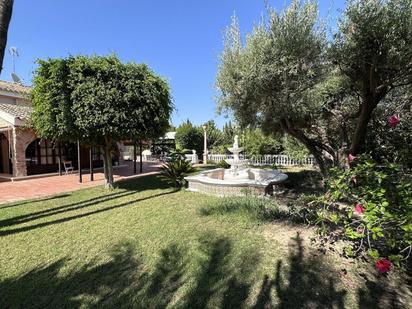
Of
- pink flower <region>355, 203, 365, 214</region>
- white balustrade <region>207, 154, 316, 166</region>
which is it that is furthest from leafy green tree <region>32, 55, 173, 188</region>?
white balustrade <region>207, 154, 316, 166</region>

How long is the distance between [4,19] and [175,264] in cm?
451

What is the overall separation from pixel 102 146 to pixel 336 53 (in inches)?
Result: 352

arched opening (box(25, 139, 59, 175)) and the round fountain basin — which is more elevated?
arched opening (box(25, 139, 59, 175))

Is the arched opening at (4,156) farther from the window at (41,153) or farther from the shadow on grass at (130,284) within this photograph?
the shadow on grass at (130,284)

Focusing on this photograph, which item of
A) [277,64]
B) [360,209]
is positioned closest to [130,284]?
[360,209]

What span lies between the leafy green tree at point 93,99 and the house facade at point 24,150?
13.9 feet

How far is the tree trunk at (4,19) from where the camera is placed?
359 centimetres

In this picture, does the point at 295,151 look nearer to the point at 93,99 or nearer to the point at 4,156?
the point at 93,99

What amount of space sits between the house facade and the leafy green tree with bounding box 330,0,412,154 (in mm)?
12113

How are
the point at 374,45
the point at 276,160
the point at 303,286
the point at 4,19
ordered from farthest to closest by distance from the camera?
the point at 276,160 < the point at 374,45 < the point at 4,19 < the point at 303,286

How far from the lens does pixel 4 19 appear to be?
11.9 feet

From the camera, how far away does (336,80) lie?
725cm

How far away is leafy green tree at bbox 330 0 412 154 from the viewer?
4.72 meters

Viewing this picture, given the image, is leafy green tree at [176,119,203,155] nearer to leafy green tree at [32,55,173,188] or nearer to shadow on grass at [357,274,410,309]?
leafy green tree at [32,55,173,188]
